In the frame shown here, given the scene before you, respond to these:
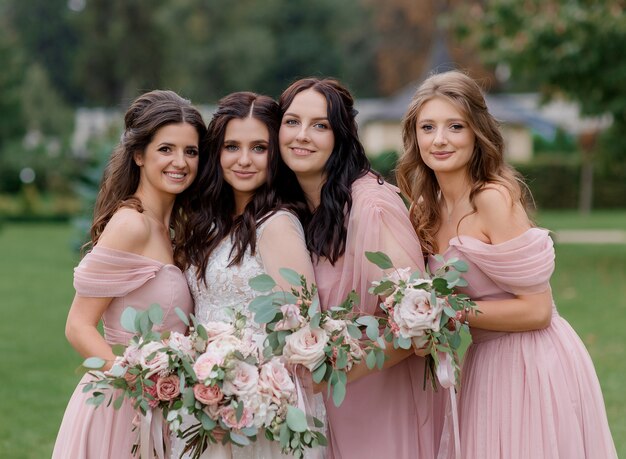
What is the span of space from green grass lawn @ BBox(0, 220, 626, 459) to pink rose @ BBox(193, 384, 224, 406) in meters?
3.65

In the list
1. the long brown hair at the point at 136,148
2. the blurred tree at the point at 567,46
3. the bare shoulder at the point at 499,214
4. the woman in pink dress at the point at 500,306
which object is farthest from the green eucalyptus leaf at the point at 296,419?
the blurred tree at the point at 567,46

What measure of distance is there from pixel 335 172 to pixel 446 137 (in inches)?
20.5

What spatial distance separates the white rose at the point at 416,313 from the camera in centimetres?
362

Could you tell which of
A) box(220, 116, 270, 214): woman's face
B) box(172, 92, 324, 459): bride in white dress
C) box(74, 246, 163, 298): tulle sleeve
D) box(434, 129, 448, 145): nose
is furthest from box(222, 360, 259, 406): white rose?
box(434, 129, 448, 145): nose

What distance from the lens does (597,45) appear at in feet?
50.9

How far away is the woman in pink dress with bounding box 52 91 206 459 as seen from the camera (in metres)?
4.18

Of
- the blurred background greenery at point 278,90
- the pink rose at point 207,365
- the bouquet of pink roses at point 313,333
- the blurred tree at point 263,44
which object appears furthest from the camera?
the blurred tree at point 263,44

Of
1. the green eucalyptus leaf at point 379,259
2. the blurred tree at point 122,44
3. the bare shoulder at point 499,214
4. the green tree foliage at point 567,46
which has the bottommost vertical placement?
the green eucalyptus leaf at point 379,259

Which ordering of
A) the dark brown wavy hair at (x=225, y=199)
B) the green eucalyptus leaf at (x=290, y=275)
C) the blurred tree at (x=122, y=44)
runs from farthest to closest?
the blurred tree at (x=122, y=44) < the dark brown wavy hair at (x=225, y=199) < the green eucalyptus leaf at (x=290, y=275)

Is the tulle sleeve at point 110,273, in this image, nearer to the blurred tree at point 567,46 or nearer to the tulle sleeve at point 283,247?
the tulle sleeve at point 283,247

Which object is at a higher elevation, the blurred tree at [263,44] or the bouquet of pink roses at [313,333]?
the blurred tree at [263,44]

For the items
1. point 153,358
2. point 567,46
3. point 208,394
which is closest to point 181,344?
point 153,358

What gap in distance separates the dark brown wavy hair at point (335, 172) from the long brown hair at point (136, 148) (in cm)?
48

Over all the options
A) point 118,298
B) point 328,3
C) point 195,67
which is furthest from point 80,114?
point 118,298
